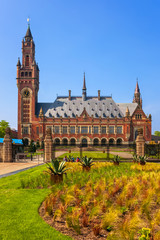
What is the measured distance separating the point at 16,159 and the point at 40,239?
28.7 meters

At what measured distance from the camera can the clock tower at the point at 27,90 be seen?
7750cm

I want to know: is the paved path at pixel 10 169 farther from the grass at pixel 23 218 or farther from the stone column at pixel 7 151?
the grass at pixel 23 218

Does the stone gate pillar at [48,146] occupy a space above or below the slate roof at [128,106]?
below

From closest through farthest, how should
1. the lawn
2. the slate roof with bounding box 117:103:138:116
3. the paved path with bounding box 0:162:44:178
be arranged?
the lawn → the paved path with bounding box 0:162:44:178 → the slate roof with bounding box 117:103:138:116

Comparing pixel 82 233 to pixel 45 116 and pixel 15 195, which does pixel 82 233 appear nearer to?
pixel 15 195

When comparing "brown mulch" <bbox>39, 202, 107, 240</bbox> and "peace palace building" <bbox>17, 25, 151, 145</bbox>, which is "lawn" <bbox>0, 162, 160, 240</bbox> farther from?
Result: "peace palace building" <bbox>17, 25, 151, 145</bbox>

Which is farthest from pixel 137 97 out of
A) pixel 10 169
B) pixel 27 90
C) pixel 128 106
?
pixel 10 169

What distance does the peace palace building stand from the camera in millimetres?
77125

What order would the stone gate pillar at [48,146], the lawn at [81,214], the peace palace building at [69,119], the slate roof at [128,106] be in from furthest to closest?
the slate roof at [128,106] → the peace palace building at [69,119] → the stone gate pillar at [48,146] → the lawn at [81,214]

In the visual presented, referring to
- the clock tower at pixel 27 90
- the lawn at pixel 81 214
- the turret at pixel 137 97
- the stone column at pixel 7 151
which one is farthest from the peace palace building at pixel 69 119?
the lawn at pixel 81 214

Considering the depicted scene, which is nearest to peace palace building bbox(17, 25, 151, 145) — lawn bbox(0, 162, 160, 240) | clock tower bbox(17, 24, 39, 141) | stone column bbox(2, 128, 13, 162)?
clock tower bbox(17, 24, 39, 141)

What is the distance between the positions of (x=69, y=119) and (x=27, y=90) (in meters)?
20.5

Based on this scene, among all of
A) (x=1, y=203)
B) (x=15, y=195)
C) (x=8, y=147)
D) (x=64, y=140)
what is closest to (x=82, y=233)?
(x=1, y=203)

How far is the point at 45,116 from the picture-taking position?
7844 cm
